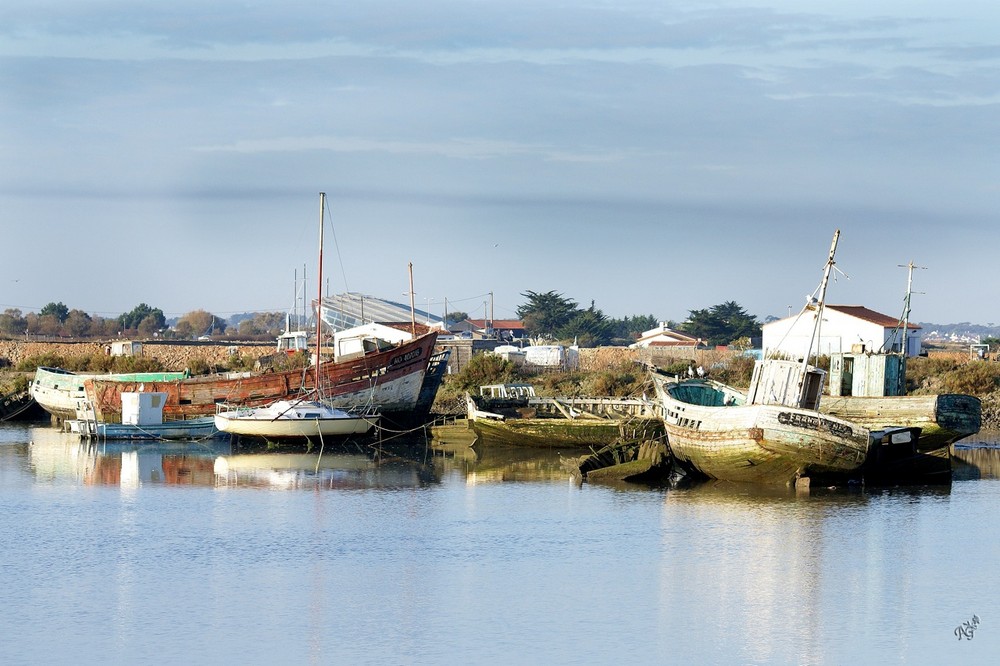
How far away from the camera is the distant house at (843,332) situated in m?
68.3

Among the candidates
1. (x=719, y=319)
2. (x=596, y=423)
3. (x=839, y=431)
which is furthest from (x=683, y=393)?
(x=719, y=319)

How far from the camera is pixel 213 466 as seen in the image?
→ 138 ft

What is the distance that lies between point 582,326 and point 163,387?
77.4 m

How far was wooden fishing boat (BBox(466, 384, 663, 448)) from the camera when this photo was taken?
43.4 m

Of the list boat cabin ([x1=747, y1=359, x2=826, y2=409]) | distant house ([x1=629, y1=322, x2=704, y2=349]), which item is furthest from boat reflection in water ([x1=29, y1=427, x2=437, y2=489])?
distant house ([x1=629, y1=322, x2=704, y2=349])

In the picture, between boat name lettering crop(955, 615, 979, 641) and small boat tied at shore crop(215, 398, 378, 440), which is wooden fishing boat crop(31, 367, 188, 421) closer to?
small boat tied at shore crop(215, 398, 378, 440)

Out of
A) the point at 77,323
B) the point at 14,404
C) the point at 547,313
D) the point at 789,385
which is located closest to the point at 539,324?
the point at 547,313

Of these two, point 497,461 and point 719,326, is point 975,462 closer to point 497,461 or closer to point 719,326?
point 497,461

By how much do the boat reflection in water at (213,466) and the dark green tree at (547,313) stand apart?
8396 centimetres

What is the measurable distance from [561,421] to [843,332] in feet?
99.8

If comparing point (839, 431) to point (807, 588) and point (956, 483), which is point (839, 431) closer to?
point (956, 483)

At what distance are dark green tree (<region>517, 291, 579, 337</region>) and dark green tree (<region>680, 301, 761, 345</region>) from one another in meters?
A: 18.3

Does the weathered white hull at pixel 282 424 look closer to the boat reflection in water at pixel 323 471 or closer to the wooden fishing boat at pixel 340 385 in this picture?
the boat reflection in water at pixel 323 471

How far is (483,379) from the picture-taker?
6356 cm
